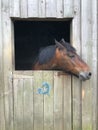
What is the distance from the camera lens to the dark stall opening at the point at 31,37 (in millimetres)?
7402

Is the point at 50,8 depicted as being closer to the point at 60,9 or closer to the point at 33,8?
the point at 60,9

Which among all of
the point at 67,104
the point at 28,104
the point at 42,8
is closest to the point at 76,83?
the point at 67,104

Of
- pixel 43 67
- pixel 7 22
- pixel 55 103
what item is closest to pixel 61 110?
pixel 55 103

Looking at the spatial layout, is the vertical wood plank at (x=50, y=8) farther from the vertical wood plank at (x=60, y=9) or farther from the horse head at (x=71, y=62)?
the horse head at (x=71, y=62)

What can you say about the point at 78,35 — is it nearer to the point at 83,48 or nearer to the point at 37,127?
the point at 83,48

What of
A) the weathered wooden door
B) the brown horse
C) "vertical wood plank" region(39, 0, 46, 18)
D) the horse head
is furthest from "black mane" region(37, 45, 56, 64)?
"vertical wood plank" region(39, 0, 46, 18)

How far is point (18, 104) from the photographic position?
5102mm

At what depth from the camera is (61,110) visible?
5.13 meters

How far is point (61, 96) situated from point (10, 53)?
99 cm

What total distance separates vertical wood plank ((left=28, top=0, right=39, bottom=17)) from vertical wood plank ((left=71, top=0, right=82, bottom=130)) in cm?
56

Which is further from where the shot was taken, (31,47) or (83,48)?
(31,47)

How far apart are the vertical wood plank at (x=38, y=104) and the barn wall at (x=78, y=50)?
0.07ft

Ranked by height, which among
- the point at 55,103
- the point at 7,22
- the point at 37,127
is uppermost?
the point at 7,22

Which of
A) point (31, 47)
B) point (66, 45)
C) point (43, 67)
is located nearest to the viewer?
point (66, 45)
